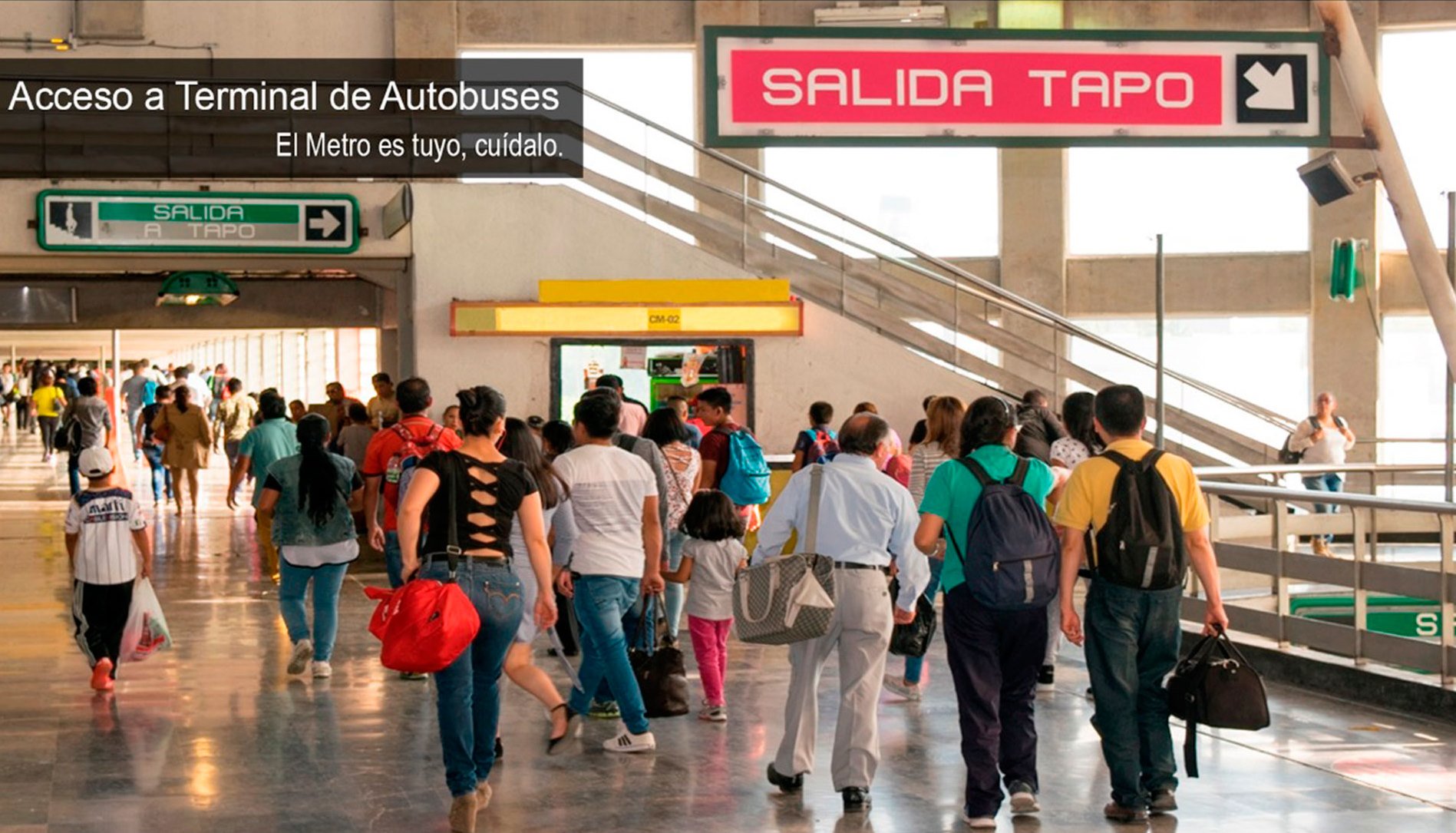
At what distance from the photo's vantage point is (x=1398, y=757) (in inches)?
A: 325

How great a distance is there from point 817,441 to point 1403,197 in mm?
4813

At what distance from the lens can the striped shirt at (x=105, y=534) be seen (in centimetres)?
1021

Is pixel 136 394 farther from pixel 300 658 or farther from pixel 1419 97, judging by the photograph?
pixel 1419 97

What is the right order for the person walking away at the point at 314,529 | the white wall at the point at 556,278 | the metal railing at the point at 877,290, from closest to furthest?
the person walking away at the point at 314,529 < the white wall at the point at 556,278 < the metal railing at the point at 877,290

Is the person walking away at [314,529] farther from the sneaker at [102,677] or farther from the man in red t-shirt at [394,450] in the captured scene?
the sneaker at [102,677]

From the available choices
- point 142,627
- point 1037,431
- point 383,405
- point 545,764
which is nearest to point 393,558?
point 142,627

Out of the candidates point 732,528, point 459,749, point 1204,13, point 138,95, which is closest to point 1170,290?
point 1204,13

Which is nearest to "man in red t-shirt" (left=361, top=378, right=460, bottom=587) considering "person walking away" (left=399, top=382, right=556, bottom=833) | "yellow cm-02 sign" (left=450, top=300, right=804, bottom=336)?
"person walking away" (left=399, top=382, right=556, bottom=833)

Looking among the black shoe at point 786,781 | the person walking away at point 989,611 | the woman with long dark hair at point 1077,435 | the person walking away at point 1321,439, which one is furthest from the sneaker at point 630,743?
the person walking away at point 1321,439

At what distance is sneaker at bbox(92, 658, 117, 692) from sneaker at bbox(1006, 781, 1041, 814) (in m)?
5.34

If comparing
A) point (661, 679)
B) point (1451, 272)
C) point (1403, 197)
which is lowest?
point (661, 679)

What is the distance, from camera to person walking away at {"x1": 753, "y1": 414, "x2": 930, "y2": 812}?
23.9ft

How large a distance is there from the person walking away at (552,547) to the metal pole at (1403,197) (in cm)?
427

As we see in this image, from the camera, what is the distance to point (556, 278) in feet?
58.4
